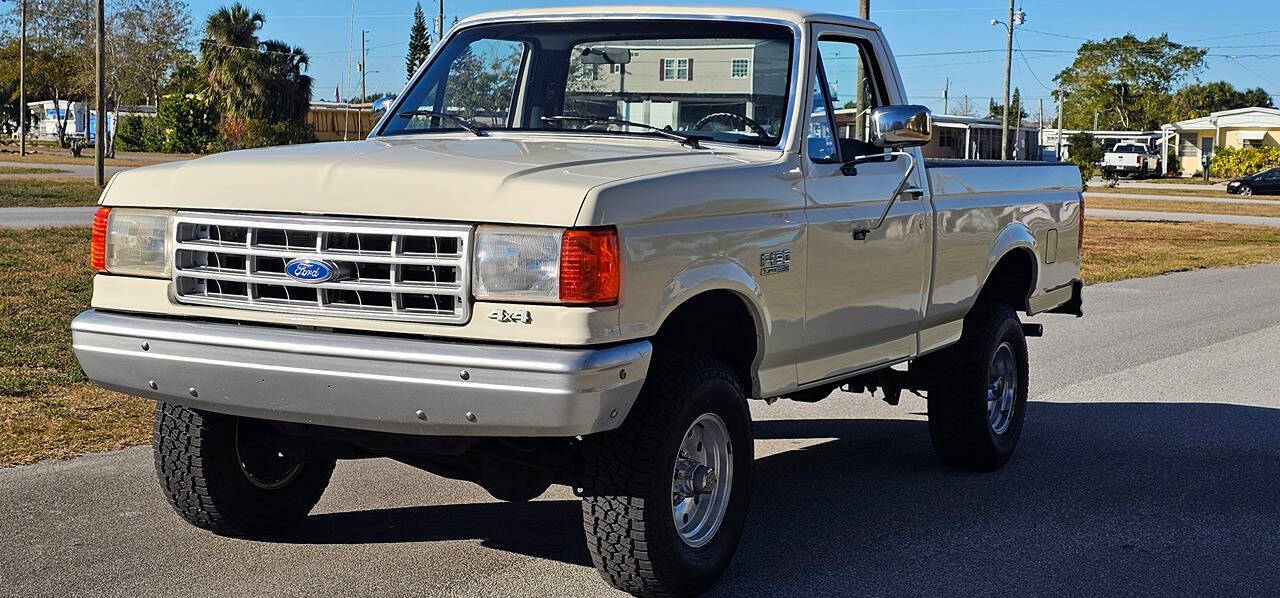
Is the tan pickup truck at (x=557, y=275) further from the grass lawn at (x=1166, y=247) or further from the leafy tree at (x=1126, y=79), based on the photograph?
the leafy tree at (x=1126, y=79)

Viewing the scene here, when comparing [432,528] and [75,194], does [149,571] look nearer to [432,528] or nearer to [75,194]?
[432,528]

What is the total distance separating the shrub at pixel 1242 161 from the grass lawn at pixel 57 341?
4445cm

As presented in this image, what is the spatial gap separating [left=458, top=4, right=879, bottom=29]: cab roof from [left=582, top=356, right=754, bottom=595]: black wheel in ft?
5.69

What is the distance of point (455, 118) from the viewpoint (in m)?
6.12

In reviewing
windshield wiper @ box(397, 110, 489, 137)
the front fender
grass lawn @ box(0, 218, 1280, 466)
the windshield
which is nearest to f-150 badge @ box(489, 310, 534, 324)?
the front fender

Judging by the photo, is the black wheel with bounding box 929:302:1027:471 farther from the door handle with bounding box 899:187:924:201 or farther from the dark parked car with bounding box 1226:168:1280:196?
the dark parked car with bounding box 1226:168:1280:196

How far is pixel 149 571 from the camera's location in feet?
16.8

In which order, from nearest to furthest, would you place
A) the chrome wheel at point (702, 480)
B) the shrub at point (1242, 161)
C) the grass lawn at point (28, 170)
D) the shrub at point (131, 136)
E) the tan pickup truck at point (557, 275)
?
the tan pickup truck at point (557, 275)
the chrome wheel at point (702, 480)
the grass lawn at point (28, 170)
the shrub at point (1242, 161)
the shrub at point (131, 136)

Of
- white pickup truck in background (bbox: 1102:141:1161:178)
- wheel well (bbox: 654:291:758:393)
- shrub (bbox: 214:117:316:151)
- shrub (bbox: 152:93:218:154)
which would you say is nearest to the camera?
wheel well (bbox: 654:291:758:393)

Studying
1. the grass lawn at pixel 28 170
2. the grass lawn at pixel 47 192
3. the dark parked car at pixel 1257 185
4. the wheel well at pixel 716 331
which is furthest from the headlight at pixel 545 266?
the dark parked car at pixel 1257 185

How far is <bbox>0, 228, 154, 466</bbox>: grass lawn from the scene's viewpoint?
7191mm

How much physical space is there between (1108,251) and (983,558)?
61.9 feet

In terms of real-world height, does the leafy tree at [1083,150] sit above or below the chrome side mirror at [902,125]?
above

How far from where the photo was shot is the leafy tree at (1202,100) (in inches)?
4040
